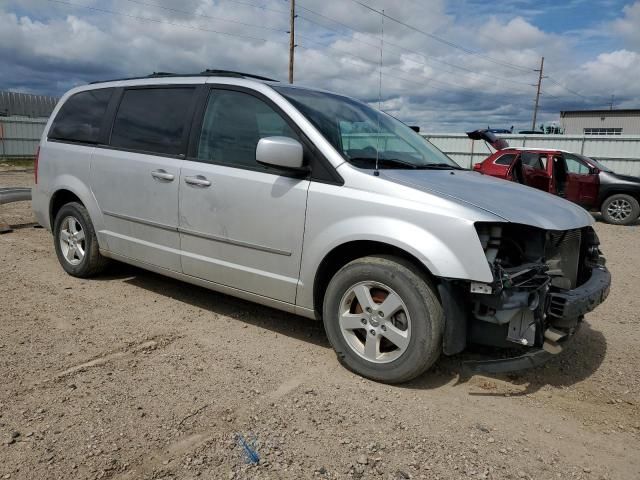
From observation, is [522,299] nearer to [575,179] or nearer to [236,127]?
[236,127]

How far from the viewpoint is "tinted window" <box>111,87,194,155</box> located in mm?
4211

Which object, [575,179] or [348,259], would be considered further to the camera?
[575,179]

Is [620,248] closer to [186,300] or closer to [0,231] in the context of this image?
[186,300]

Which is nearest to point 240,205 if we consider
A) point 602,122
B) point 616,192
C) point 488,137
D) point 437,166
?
point 437,166

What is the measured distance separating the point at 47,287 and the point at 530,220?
4320 millimetres

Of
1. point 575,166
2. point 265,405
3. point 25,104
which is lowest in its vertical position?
point 265,405

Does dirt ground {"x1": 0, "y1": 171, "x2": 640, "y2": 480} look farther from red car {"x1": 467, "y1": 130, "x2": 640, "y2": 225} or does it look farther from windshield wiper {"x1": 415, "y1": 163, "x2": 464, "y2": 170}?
red car {"x1": 467, "y1": 130, "x2": 640, "y2": 225}

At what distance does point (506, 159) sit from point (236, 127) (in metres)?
9.55

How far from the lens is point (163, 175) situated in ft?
13.6

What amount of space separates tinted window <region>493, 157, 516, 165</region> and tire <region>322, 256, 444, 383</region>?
31.7ft

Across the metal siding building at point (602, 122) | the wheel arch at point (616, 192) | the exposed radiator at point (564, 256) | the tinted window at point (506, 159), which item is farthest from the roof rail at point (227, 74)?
the metal siding building at point (602, 122)

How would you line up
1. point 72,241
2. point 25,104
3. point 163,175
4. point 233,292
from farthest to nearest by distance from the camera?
point 25,104 < point 72,241 < point 163,175 < point 233,292

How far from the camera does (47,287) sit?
5.00 metres

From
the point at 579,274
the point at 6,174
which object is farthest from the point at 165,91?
the point at 6,174
